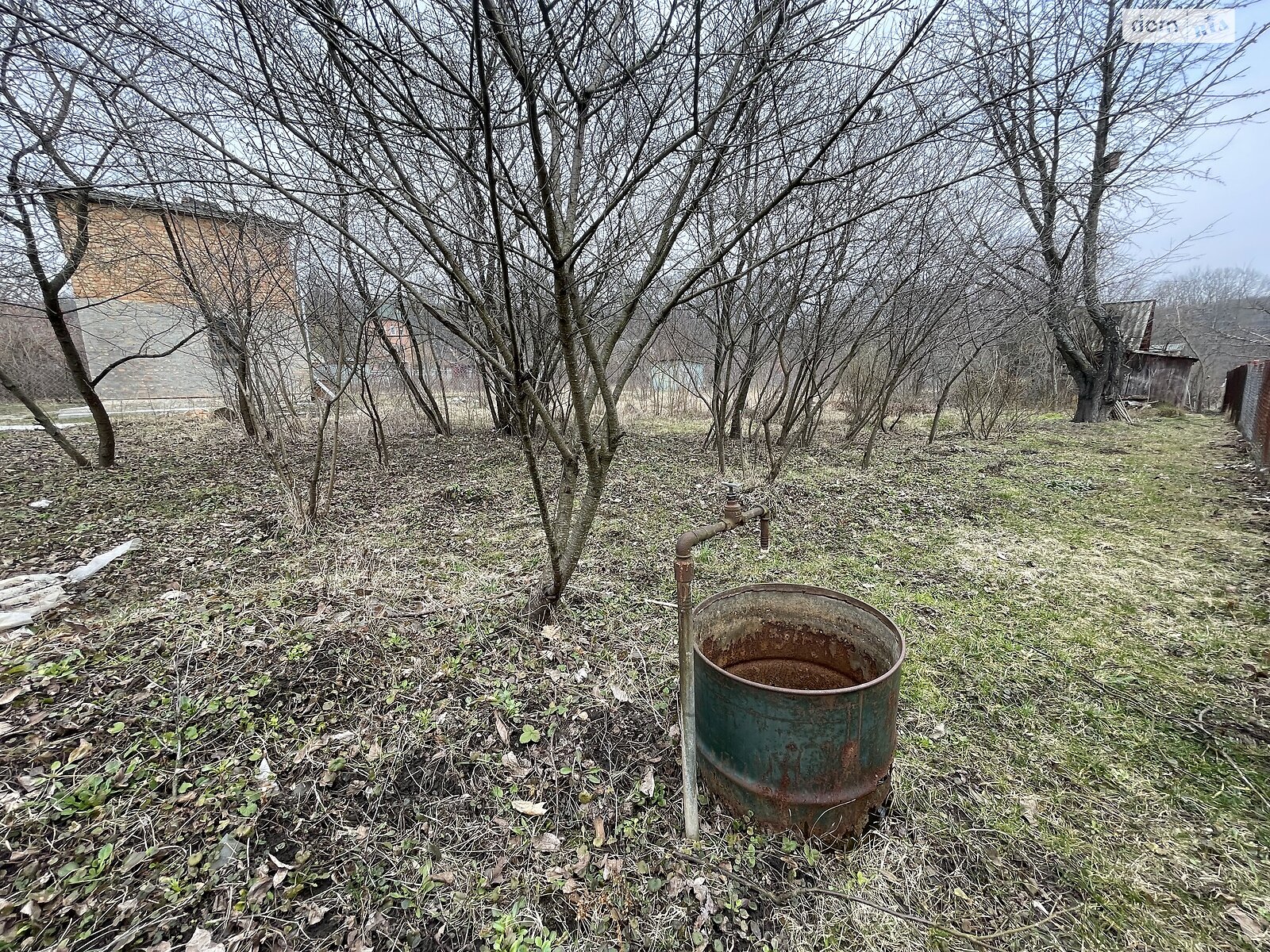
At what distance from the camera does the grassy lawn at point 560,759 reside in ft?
5.26

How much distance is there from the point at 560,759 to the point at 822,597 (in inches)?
→ 55.3

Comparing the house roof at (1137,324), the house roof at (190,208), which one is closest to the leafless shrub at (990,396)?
the house roof at (1137,324)

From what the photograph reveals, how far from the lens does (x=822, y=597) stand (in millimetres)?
2359

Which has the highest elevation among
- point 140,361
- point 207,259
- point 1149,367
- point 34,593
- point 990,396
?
point 207,259

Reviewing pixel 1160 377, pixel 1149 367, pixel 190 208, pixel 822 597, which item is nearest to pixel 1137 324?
pixel 1149 367

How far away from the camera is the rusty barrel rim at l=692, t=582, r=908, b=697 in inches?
64.4

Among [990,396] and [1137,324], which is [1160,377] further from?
[990,396]

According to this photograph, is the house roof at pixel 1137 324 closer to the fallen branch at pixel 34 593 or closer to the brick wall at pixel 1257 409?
the brick wall at pixel 1257 409

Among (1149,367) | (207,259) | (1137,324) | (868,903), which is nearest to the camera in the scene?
(868,903)

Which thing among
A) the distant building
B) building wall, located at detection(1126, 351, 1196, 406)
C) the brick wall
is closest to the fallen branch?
the brick wall

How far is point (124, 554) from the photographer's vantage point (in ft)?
12.5

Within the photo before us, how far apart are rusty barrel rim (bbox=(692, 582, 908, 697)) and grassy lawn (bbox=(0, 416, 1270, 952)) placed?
61cm

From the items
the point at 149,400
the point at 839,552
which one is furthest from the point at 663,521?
the point at 149,400

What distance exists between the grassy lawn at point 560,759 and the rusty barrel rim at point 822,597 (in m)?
0.61
